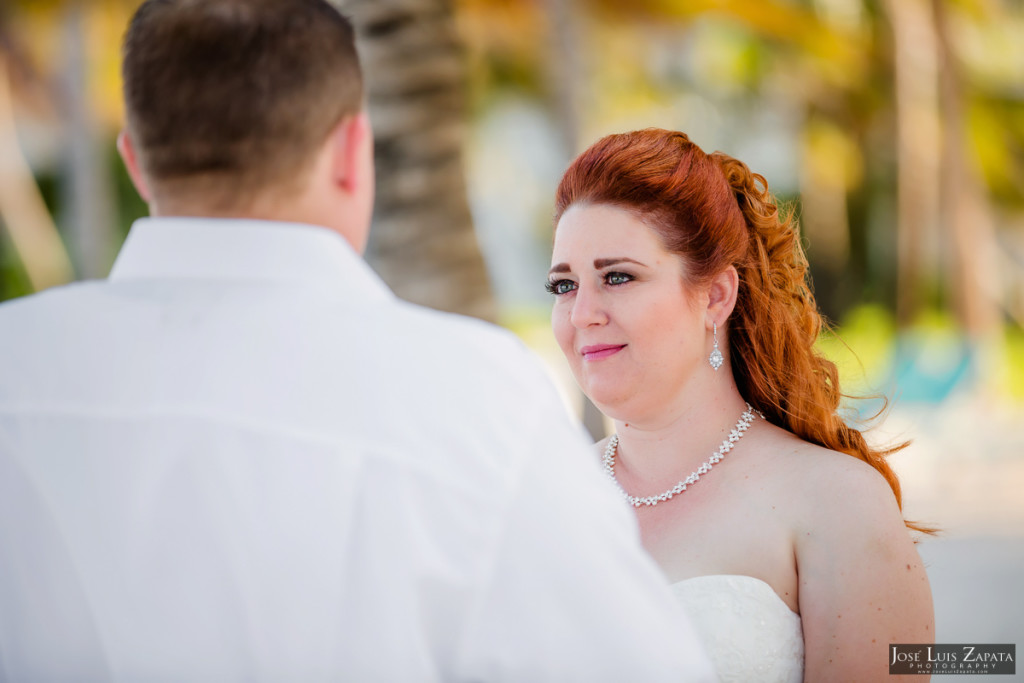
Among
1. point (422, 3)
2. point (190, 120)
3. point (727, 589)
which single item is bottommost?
point (727, 589)

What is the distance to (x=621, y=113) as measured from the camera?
2605 cm

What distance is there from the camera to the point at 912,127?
1872 centimetres

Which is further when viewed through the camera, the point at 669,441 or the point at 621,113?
the point at 621,113

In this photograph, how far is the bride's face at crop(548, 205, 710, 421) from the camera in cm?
268

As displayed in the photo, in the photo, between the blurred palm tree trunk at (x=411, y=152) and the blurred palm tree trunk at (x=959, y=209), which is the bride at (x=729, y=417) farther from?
the blurred palm tree trunk at (x=959, y=209)

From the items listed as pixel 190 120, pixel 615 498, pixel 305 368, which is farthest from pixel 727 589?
pixel 190 120

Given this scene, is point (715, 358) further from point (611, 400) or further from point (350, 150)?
point (350, 150)

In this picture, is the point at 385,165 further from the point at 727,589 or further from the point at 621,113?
the point at 621,113

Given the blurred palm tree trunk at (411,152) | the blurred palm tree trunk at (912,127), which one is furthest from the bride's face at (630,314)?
the blurred palm tree trunk at (912,127)

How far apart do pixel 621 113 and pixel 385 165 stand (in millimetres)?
22325

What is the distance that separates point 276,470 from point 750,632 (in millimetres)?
1540

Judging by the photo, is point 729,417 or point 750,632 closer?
point 750,632

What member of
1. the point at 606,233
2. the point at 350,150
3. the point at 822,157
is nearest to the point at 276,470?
the point at 350,150

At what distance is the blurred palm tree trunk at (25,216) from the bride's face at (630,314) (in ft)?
73.5
